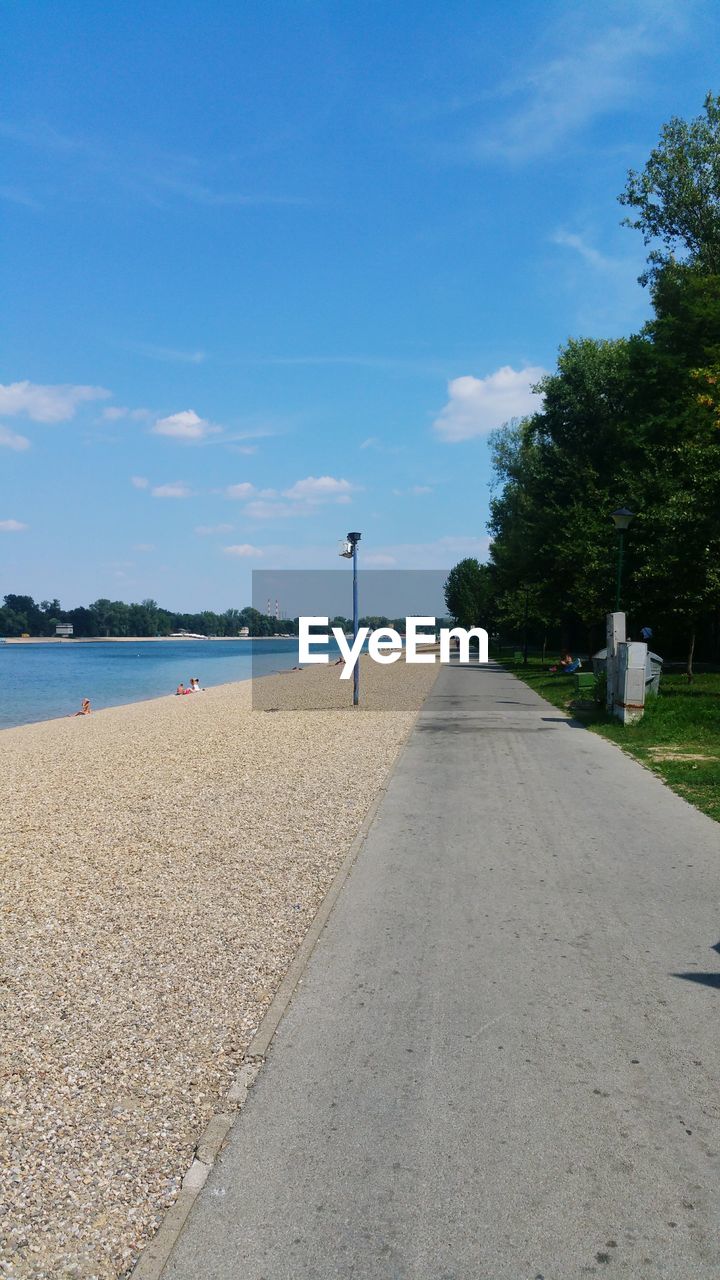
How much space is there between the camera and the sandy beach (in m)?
3.13

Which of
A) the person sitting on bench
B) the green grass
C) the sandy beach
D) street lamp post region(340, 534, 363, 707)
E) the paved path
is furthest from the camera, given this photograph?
the person sitting on bench

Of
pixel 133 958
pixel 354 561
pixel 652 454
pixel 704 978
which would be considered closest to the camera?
pixel 704 978

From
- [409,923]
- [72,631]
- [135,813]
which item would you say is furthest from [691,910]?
[72,631]

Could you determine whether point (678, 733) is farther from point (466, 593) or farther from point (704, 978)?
point (466, 593)

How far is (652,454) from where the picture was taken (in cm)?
3222

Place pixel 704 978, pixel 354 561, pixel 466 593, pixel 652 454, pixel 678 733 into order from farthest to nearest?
pixel 466 593 < pixel 652 454 < pixel 354 561 < pixel 678 733 < pixel 704 978

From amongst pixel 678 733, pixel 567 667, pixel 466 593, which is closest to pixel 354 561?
pixel 678 733

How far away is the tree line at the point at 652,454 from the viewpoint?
76.1 ft

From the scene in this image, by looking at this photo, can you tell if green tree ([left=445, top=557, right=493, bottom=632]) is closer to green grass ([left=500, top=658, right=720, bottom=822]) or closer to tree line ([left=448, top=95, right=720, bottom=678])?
tree line ([left=448, top=95, right=720, bottom=678])

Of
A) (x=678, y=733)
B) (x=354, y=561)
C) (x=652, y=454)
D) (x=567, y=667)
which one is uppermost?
(x=652, y=454)

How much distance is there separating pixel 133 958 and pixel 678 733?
490 inches

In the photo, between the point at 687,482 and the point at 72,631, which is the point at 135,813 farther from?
the point at 72,631

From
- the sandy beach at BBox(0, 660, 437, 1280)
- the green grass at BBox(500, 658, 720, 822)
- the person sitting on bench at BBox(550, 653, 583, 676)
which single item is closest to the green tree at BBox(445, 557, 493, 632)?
the person sitting on bench at BBox(550, 653, 583, 676)

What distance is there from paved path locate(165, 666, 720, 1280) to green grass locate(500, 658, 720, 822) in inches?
148
